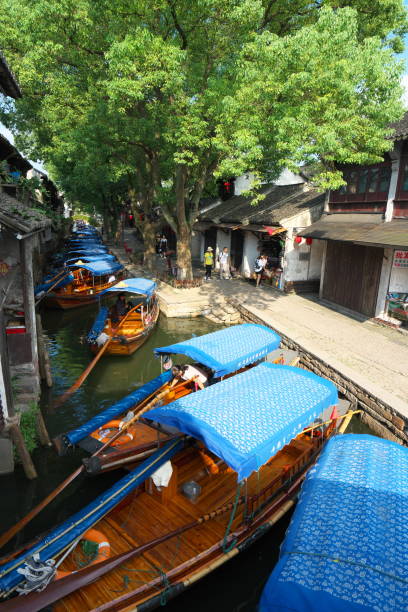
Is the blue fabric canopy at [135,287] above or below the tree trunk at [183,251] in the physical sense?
below

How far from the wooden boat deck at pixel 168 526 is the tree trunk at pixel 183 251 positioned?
14.8 m

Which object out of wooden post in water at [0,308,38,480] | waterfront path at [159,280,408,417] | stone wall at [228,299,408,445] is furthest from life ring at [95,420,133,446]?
waterfront path at [159,280,408,417]

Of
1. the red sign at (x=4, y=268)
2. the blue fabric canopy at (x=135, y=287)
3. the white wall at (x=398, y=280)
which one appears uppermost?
the red sign at (x=4, y=268)

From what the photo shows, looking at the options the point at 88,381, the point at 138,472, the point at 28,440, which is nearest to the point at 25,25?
the point at 88,381

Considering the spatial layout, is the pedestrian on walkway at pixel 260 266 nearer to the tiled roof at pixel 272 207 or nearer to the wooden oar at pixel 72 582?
the tiled roof at pixel 272 207

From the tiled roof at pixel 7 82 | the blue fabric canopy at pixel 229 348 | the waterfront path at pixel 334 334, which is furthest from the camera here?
the waterfront path at pixel 334 334

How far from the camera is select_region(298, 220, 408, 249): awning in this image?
41.0ft

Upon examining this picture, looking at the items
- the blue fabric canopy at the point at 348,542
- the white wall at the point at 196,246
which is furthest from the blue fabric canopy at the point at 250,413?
the white wall at the point at 196,246

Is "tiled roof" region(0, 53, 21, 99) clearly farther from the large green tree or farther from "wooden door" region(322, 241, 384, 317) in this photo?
"wooden door" region(322, 241, 384, 317)

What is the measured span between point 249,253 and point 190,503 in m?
18.3

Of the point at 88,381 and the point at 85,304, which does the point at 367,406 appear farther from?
the point at 85,304

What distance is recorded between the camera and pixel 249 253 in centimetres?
2333

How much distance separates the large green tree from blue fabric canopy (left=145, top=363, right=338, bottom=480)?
7987 millimetres

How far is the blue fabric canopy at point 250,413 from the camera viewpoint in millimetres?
5469
